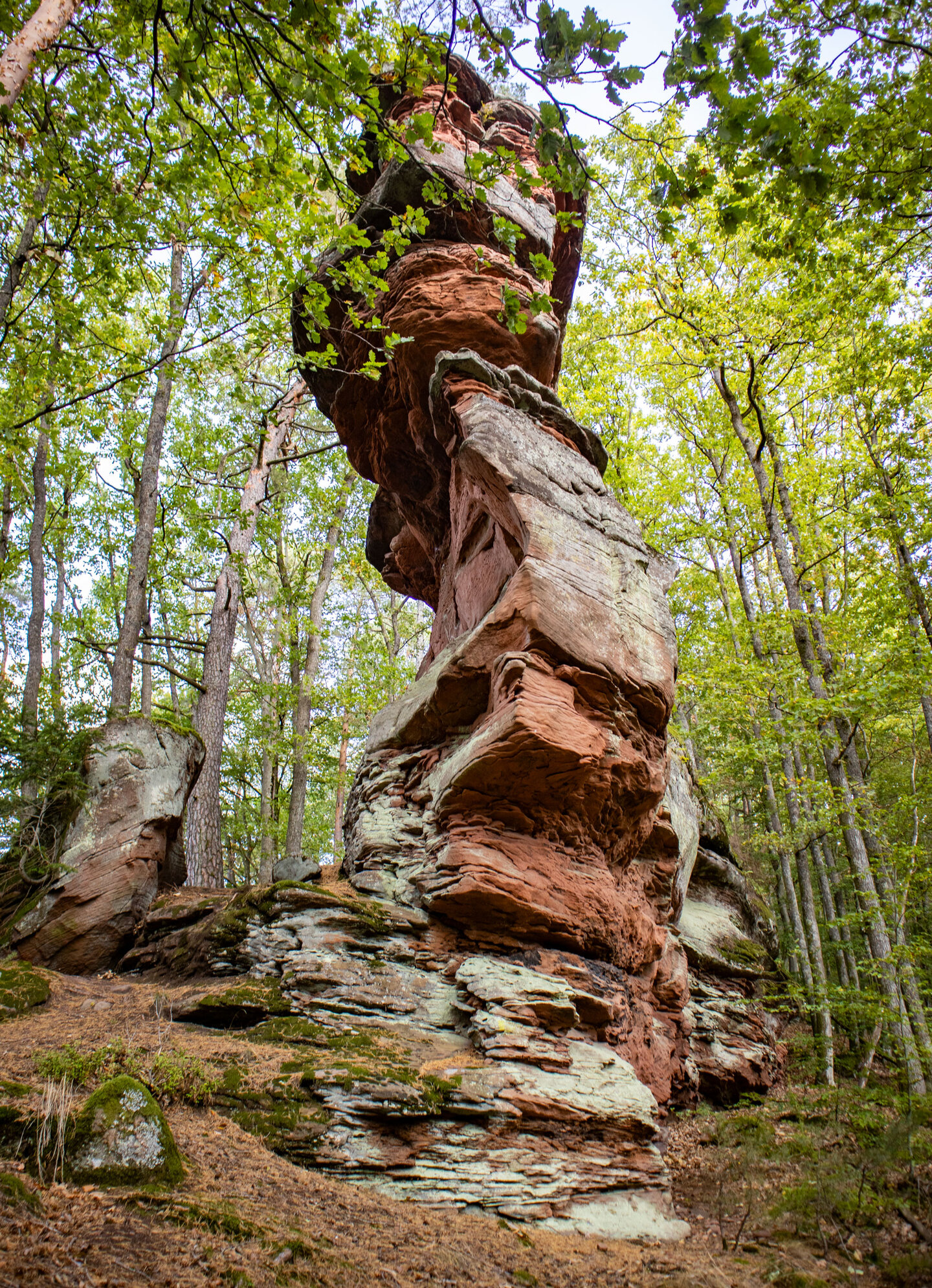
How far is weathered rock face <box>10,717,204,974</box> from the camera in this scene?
745cm

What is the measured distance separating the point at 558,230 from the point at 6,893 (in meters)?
15.4

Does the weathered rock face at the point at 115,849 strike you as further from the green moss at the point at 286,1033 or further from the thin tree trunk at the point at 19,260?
the thin tree trunk at the point at 19,260

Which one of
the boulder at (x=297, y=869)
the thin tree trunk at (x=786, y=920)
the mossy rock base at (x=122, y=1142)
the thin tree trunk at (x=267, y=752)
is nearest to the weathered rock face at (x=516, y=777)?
the boulder at (x=297, y=869)

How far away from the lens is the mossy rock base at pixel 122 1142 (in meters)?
3.16

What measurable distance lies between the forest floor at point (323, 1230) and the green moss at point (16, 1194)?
0.06ft

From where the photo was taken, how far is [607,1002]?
255 inches

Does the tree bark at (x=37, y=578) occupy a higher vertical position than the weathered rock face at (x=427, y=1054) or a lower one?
higher

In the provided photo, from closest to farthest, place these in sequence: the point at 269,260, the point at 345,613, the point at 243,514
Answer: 1. the point at 269,260
2. the point at 243,514
3. the point at 345,613

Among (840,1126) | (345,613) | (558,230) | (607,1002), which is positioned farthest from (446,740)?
(345,613)

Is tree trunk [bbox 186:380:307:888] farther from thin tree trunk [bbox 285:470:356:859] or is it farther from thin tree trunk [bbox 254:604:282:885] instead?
thin tree trunk [bbox 254:604:282:885]

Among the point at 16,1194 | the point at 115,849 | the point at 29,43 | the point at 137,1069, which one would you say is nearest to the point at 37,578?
the point at 115,849

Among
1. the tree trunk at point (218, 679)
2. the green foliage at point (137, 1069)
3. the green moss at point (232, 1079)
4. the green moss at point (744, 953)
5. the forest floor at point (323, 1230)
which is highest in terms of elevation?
the tree trunk at point (218, 679)

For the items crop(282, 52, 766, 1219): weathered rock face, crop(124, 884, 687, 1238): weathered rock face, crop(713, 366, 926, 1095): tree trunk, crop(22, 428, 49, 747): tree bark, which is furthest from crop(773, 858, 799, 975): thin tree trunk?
crop(22, 428, 49, 747): tree bark

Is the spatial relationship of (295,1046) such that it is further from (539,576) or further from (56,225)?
(56,225)
